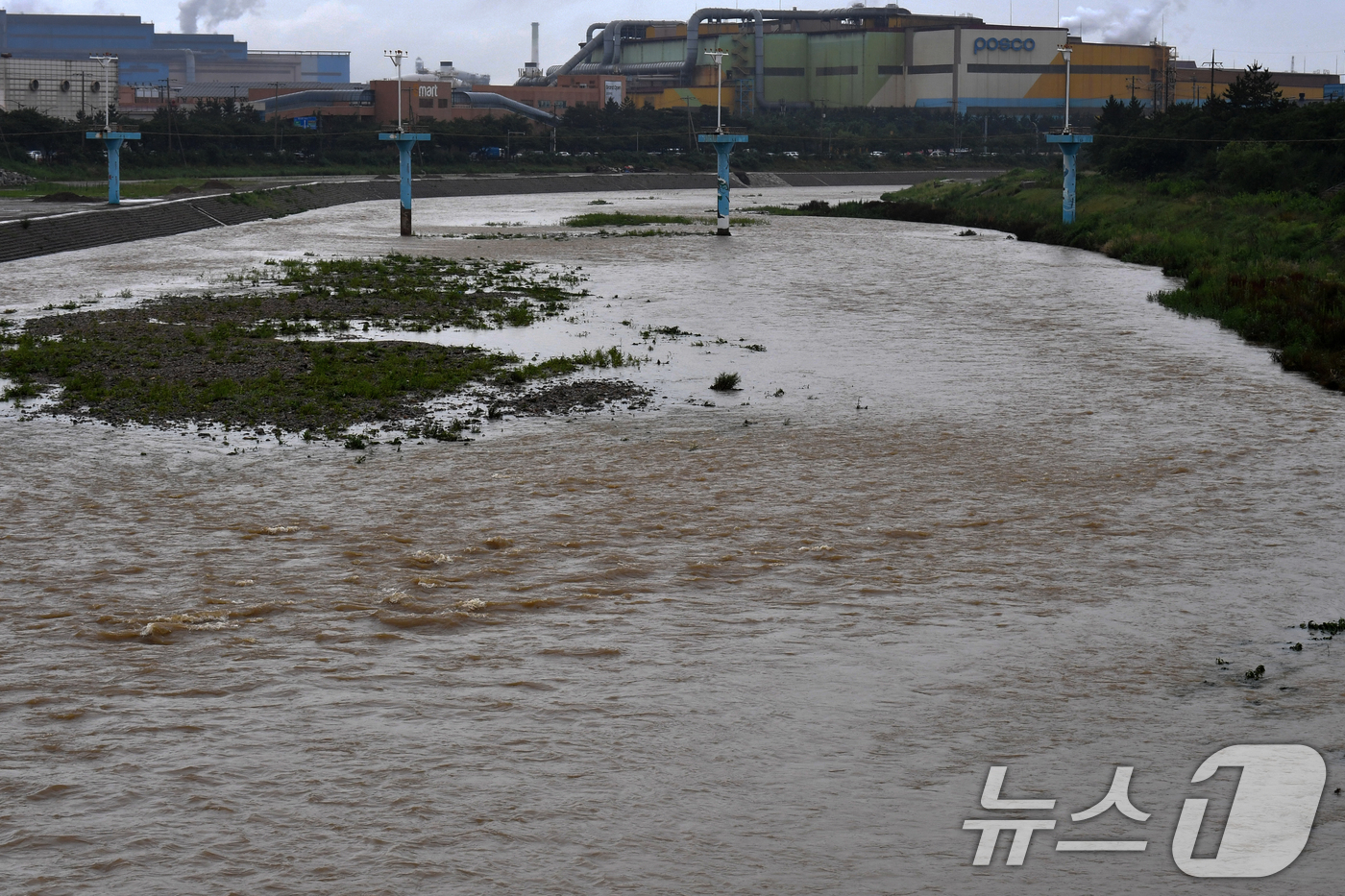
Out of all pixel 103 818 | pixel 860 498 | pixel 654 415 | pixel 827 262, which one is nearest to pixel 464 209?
pixel 827 262

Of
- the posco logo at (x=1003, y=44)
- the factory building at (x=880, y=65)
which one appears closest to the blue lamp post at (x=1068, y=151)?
the factory building at (x=880, y=65)

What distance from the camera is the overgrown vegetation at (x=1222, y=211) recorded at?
2777 centimetres

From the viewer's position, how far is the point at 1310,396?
67.4ft

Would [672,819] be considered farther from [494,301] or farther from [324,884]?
[494,301]

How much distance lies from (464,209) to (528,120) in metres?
45.9

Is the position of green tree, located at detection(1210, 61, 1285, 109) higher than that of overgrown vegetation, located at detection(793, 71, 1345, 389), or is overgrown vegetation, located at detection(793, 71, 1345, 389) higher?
green tree, located at detection(1210, 61, 1285, 109)

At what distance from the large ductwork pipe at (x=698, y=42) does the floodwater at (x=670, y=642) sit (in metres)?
117

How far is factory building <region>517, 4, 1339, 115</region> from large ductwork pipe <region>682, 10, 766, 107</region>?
13cm

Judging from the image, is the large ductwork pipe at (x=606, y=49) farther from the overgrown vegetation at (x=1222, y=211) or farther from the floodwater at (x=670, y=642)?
the floodwater at (x=670, y=642)

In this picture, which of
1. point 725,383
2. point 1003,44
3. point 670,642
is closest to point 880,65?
point 1003,44

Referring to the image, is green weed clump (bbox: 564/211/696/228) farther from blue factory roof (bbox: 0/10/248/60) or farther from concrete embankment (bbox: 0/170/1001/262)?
blue factory roof (bbox: 0/10/248/60)

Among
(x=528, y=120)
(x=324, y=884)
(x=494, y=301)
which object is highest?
(x=528, y=120)

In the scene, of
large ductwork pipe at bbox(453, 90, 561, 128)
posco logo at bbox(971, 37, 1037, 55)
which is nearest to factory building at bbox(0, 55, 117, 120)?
large ductwork pipe at bbox(453, 90, 561, 128)

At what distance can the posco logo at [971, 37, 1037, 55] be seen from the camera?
413 feet
